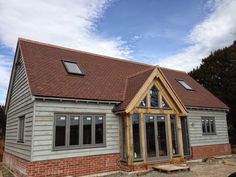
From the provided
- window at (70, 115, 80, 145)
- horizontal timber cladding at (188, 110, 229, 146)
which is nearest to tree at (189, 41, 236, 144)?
horizontal timber cladding at (188, 110, 229, 146)

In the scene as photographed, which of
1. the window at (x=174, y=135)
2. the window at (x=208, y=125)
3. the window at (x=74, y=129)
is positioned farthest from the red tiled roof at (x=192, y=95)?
the window at (x=74, y=129)

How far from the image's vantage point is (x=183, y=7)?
13.5 meters

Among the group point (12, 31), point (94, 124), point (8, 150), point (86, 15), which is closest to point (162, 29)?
point (86, 15)

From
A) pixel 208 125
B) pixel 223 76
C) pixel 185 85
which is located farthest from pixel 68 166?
pixel 223 76

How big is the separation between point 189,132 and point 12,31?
13.8 meters

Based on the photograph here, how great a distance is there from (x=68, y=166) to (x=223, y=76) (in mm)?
21621

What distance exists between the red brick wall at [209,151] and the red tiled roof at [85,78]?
290cm

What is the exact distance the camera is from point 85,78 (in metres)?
12.1

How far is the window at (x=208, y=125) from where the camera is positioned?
1532 centimetres

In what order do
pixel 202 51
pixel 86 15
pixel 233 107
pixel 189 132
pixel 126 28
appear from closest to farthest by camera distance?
pixel 86 15 → pixel 189 132 → pixel 126 28 → pixel 233 107 → pixel 202 51

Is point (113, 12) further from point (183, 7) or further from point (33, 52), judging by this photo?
point (33, 52)

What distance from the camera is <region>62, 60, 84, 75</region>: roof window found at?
12.0 metres

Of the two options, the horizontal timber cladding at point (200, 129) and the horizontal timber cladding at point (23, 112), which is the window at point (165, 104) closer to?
Answer: the horizontal timber cladding at point (200, 129)

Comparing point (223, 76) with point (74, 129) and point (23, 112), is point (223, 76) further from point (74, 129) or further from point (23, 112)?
point (23, 112)
